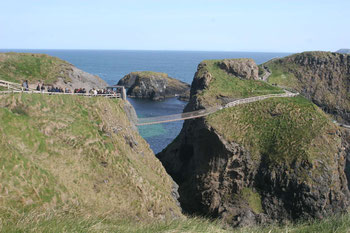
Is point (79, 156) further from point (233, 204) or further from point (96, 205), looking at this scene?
point (233, 204)

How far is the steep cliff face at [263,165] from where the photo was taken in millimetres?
41812

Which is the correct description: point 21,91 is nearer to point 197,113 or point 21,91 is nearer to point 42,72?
point 42,72

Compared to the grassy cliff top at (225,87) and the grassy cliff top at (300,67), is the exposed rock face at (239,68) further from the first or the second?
the grassy cliff top at (300,67)

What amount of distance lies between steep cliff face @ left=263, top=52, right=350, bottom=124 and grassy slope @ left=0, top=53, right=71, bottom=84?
5197 cm

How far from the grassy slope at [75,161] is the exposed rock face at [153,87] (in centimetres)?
8762

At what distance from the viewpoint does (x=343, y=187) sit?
145 feet

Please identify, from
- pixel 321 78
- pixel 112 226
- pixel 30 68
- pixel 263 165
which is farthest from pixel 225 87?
pixel 112 226

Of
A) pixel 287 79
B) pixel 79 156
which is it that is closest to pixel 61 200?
pixel 79 156

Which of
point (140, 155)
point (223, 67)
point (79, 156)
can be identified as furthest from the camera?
point (223, 67)

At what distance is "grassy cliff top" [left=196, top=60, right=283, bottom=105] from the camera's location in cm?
5644

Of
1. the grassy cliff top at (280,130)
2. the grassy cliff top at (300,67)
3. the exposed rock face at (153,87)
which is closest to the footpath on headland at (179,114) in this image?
the grassy cliff top at (280,130)

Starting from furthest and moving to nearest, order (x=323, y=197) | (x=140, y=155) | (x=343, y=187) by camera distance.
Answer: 1. (x=343, y=187)
2. (x=323, y=197)
3. (x=140, y=155)

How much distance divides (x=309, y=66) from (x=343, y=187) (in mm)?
51463

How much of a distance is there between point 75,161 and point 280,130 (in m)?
31.1
